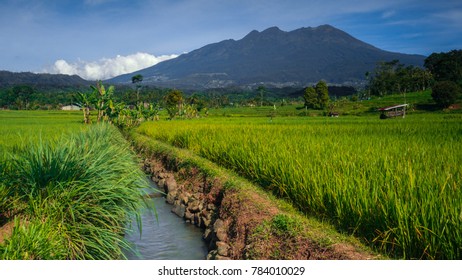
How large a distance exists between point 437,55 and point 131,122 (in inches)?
2572

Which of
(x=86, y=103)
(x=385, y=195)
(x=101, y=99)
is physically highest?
(x=101, y=99)

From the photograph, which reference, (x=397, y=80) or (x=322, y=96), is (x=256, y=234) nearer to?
(x=322, y=96)

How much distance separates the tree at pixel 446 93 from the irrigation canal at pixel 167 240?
34877 millimetres

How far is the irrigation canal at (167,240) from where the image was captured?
20.7 ft

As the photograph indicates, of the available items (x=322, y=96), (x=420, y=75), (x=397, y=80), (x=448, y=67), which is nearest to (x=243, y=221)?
(x=322, y=96)

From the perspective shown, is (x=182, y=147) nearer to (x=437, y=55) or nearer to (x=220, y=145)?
(x=220, y=145)

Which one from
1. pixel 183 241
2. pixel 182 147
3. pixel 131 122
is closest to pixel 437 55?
pixel 131 122

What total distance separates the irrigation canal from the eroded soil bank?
0.20 metres

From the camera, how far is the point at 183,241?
6.96 meters

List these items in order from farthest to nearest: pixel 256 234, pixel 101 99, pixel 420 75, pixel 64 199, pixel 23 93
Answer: pixel 23 93 < pixel 420 75 < pixel 101 99 < pixel 256 234 < pixel 64 199

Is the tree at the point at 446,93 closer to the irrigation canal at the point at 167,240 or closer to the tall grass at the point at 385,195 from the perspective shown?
the tall grass at the point at 385,195

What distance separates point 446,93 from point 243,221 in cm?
3746

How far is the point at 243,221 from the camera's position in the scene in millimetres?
5750

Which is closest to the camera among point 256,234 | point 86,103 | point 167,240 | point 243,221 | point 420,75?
point 256,234
